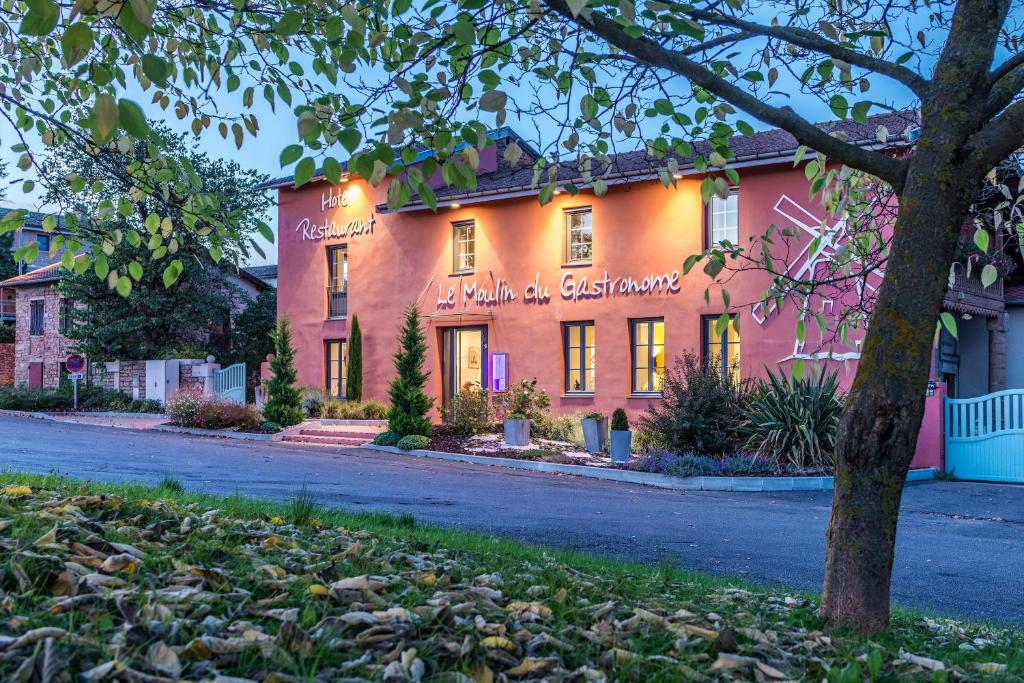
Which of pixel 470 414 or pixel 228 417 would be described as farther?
pixel 228 417

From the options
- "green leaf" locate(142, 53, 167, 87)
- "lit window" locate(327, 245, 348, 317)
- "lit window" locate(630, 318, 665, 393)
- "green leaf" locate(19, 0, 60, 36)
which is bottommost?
"lit window" locate(630, 318, 665, 393)

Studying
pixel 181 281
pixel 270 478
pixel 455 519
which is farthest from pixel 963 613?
pixel 181 281

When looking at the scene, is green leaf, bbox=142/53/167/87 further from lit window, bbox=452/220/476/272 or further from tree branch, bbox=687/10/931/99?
lit window, bbox=452/220/476/272

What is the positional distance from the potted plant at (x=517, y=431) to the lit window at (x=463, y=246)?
6.03 metres

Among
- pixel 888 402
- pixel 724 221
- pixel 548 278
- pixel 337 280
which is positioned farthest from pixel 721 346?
pixel 888 402

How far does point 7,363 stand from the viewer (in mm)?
41625

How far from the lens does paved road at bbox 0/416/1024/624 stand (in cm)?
761

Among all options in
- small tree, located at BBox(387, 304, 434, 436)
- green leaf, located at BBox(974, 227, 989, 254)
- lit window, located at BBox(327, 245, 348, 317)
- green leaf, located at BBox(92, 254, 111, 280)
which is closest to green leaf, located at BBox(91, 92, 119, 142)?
green leaf, located at BBox(92, 254, 111, 280)

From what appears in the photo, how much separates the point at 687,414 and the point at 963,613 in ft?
32.2

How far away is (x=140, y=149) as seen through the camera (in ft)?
24.6

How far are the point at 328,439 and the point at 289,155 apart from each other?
728 inches

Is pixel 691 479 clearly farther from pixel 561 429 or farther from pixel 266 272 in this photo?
pixel 266 272

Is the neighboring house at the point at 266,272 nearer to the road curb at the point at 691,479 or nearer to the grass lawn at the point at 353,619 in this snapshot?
the road curb at the point at 691,479

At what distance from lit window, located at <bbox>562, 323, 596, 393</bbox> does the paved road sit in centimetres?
538
